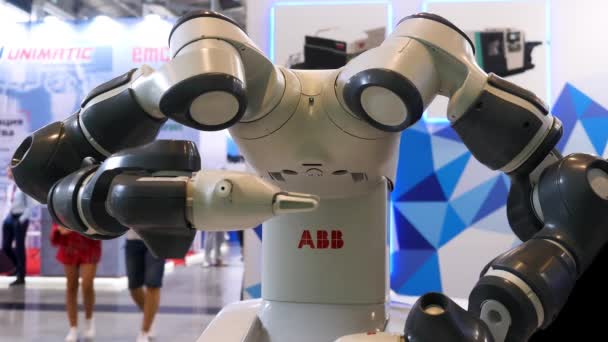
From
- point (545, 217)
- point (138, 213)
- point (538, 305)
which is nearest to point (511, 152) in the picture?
point (545, 217)

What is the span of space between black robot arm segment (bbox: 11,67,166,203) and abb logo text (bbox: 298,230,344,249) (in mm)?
450

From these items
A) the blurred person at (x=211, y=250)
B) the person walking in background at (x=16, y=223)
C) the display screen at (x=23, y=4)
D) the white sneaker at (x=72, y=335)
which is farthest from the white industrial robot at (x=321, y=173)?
the blurred person at (x=211, y=250)

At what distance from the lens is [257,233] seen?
3.17 m

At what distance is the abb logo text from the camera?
140 cm

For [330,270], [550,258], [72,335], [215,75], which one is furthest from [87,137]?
[72,335]

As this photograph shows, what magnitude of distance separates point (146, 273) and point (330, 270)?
232 cm

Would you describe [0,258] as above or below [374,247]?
below

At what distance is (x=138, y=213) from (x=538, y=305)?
2.28 feet

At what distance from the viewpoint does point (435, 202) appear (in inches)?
130

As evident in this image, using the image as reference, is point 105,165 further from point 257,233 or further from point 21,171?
point 257,233

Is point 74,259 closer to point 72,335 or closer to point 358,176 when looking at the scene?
point 72,335

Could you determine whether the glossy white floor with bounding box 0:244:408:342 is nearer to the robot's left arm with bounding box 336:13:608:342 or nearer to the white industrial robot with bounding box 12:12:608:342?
the white industrial robot with bounding box 12:12:608:342

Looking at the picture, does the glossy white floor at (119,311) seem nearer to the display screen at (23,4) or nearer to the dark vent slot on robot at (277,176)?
the dark vent slot on robot at (277,176)

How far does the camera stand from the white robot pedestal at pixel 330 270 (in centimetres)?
140
